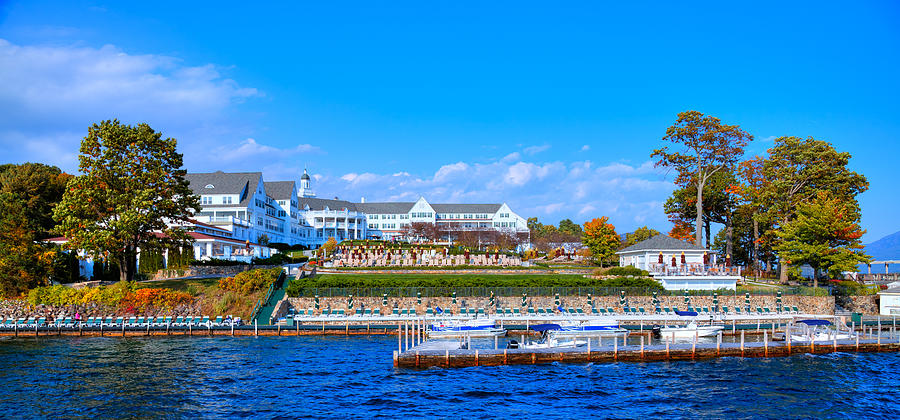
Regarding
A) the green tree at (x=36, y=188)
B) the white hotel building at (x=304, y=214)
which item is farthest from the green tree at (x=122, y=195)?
the white hotel building at (x=304, y=214)

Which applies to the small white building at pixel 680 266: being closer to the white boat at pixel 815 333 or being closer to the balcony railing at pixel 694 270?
the balcony railing at pixel 694 270

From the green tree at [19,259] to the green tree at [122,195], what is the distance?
320 cm

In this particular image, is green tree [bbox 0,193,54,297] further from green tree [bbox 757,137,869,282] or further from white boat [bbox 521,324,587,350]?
green tree [bbox 757,137,869,282]

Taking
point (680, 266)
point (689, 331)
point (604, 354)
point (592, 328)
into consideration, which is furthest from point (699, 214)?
point (604, 354)

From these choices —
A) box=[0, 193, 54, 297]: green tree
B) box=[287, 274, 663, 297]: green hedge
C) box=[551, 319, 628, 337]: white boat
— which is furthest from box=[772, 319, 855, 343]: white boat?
box=[0, 193, 54, 297]: green tree

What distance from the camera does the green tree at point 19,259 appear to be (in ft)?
151

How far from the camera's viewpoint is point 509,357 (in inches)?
1256

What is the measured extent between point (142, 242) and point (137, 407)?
28.5 m

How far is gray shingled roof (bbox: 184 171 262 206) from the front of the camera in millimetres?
90625

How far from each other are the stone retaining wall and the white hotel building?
3837 centimetres

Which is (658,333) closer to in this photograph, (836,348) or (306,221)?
(836,348)

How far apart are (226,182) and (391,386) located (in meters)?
73.6

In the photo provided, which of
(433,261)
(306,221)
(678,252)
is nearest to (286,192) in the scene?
(306,221)

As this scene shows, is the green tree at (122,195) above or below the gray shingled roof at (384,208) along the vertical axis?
below
